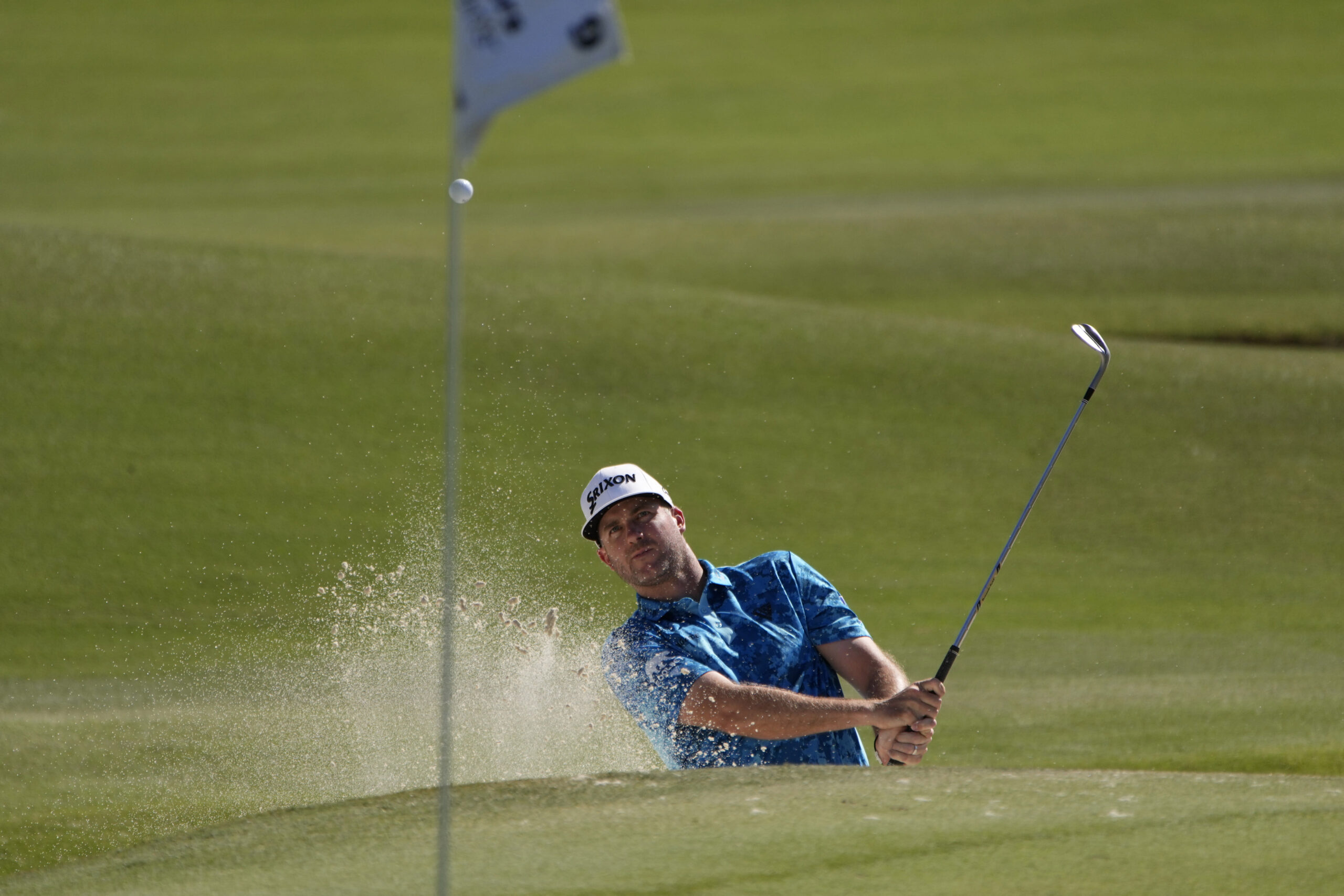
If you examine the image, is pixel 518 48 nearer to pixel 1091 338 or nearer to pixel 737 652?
pixel 737 652

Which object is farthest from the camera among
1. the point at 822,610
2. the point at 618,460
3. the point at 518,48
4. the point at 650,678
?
the point at 618,460

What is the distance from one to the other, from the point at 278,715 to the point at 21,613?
6.41 feet

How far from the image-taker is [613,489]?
4.23m

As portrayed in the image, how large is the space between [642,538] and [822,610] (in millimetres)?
529

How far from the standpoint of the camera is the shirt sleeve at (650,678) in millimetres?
3871

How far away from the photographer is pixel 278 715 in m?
5.73

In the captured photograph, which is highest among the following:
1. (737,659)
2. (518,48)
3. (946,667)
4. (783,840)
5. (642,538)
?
(518,48)

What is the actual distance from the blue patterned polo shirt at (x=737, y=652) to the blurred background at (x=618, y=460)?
2.95 feet

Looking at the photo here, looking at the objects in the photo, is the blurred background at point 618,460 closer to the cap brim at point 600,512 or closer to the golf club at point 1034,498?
the cap brim at point 600,512

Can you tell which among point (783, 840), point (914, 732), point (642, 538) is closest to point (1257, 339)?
point (642, 538)

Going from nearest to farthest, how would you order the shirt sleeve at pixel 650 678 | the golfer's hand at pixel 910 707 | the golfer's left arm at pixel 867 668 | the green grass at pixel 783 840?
the green grass at pixel 783 840, the golfer's hand at pixel 910 707, the shirt sleeve at pixel 650 678, the golfer's left arm at pixel 867 668

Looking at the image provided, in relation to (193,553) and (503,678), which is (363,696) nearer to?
(503,678)

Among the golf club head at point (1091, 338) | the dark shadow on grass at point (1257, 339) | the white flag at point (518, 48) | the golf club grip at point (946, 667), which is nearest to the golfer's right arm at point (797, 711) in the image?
the golf club grip at point (946, 667)

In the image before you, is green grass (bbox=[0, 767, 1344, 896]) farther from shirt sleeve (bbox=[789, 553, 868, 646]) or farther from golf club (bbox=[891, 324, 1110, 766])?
shirt sleeve (bbox=[789, 553, 868, 646])
